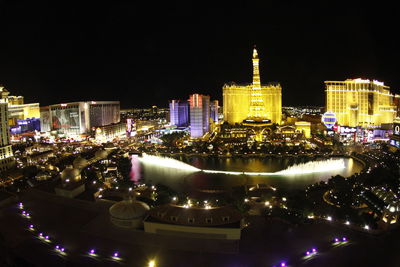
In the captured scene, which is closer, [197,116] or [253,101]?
[197,116]

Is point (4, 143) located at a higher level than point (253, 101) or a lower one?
lower

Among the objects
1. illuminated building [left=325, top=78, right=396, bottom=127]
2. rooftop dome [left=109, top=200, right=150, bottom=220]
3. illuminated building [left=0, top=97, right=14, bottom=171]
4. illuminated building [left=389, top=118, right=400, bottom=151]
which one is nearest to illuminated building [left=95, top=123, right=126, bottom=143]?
illuminated building [left=0, top=97, right=14, bottom=171]

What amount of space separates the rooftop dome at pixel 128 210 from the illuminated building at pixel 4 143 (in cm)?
1208

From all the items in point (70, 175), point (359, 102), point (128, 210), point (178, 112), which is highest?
point (359, 102)

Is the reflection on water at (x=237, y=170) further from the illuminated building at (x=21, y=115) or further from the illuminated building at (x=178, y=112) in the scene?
the illuminated building at (x=21, y=115)

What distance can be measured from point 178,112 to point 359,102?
20.2 m

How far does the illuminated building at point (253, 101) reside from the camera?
3438 cm

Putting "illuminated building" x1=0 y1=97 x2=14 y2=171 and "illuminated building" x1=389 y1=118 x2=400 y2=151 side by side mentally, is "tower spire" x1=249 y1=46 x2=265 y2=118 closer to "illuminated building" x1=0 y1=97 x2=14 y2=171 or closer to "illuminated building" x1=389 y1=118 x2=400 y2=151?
"illuminated building" x1=389 y1=118 x2=400 y2=151

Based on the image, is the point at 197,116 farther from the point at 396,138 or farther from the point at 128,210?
the point at 128,210

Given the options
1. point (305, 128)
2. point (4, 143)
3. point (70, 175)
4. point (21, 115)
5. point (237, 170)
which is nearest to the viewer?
point (70, 175)

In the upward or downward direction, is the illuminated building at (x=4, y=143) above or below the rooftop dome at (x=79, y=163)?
above

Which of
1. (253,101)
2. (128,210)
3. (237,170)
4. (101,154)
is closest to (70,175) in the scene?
(128,210)

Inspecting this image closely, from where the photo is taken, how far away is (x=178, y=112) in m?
42.1

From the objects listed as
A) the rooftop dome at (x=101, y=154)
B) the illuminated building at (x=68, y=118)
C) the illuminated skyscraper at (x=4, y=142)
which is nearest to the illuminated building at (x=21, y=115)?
the illuminated building at (x=68, y=118)
